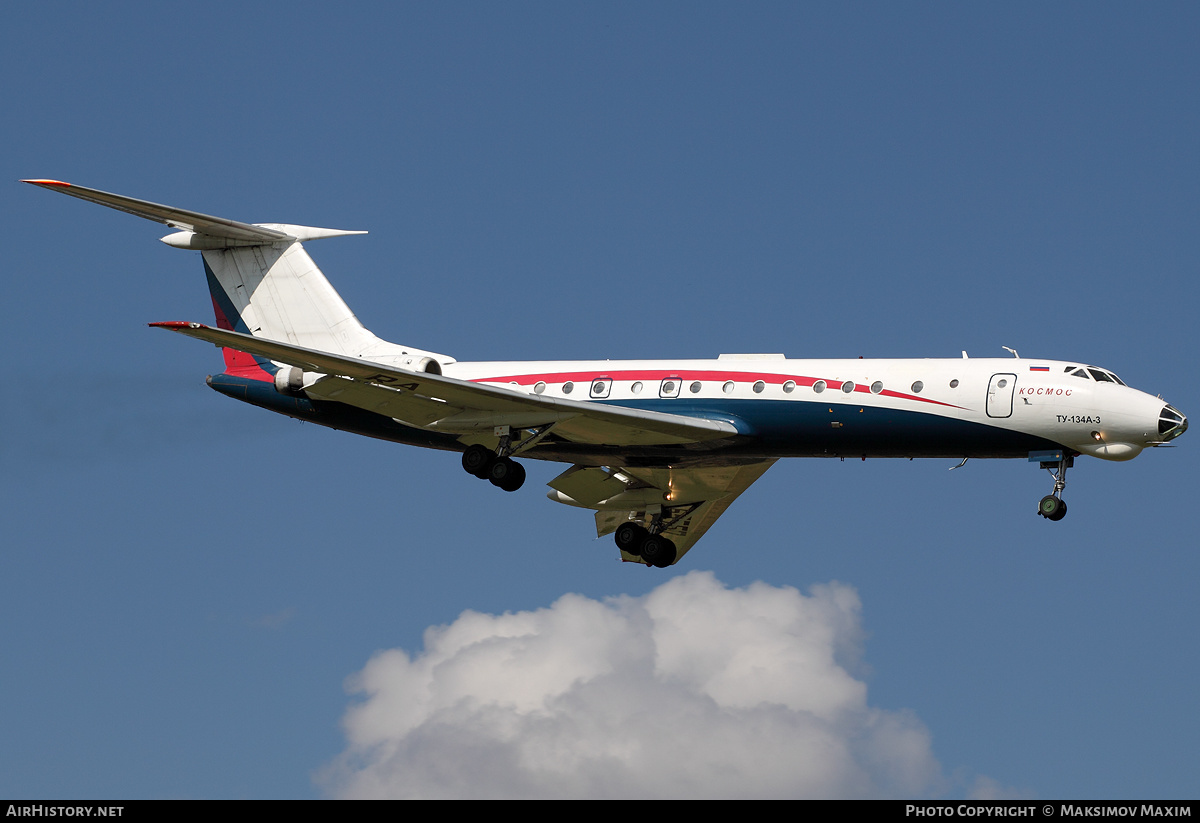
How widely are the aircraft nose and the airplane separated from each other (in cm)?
3

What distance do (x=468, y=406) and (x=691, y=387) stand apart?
4.69 meters

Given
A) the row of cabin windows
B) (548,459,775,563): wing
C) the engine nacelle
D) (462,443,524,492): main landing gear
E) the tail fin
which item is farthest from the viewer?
the tail fin

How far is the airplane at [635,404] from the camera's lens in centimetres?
2969

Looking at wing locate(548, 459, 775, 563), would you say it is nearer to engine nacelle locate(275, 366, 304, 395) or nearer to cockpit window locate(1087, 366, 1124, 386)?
engine nacelle locate(275, 366, 304, 395)

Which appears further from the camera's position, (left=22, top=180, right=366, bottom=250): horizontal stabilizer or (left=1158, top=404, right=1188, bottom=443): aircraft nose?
(left=22, top=180, right=366, bottom=250): horizontal stabilizer

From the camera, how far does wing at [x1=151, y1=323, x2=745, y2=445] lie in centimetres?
3059

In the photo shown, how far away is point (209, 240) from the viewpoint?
1433 inches

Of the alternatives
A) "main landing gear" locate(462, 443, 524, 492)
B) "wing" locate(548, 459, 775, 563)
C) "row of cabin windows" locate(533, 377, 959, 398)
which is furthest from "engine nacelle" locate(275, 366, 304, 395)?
"wing" locate(548, 459, 775, 563)

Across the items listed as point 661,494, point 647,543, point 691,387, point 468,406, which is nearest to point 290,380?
point 468,406

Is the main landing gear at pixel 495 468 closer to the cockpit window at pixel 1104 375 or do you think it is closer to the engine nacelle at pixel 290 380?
the engine nacelle at pixel 290 380

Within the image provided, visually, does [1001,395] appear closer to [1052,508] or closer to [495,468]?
[1052,508]
